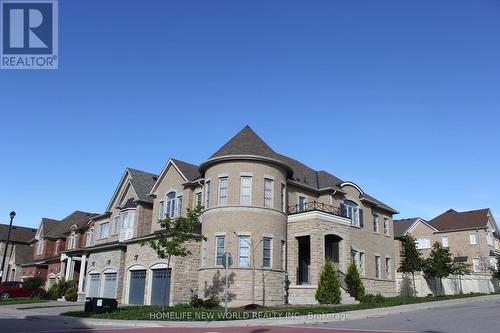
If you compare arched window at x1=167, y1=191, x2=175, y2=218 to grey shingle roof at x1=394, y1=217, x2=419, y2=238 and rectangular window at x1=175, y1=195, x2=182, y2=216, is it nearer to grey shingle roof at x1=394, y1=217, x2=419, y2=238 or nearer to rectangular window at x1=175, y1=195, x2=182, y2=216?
rectangular window at x1=175, y1=195, x2=182, y2=216

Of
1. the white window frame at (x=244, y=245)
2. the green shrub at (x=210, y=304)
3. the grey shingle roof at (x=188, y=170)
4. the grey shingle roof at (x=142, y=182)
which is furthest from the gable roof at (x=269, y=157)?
the grey shingle roof at (x=142, y=182)

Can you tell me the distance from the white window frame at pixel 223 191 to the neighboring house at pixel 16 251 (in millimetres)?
42621

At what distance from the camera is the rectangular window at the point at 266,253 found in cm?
2752

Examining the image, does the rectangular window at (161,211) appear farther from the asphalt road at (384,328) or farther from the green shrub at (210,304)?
the asphalt road at (384,328)

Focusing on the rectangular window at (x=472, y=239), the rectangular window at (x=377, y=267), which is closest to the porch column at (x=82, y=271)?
the rectangular window at (x=377, y=267)

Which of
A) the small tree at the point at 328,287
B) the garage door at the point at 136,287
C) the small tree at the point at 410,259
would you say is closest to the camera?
the small tree at the point at 328,287

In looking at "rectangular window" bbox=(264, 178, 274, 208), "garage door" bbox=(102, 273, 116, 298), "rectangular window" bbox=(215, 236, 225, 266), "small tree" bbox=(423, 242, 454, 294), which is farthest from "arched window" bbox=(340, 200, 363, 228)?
"garage door" bbox=(102, 273, 116, 298)

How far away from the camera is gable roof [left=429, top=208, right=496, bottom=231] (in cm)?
5444

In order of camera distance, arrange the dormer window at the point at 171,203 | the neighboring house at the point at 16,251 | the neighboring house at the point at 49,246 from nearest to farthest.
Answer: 1. the dormer window at the point at 171,203
2. the neighboring house at the point at 49,246
3. the neighboring house at the point at 16,251

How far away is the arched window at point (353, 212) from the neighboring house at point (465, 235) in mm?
13200

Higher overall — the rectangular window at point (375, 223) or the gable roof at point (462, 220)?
the gable roof at point (462, 220)

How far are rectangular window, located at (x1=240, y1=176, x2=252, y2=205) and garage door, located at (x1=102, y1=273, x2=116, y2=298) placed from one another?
14.0 metres

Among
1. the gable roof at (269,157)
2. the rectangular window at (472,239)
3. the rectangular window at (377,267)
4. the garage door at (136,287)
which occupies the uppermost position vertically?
the gable roof at (269,157)

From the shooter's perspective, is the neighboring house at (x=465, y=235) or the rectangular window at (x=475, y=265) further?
the rectangular window at (x=475, y=265)
